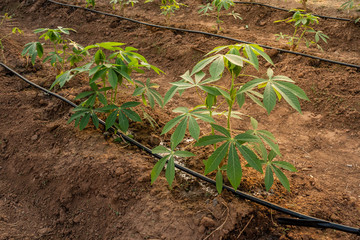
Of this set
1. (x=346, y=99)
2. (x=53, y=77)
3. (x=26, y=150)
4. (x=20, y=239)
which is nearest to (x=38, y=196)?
(x=20, y=239)

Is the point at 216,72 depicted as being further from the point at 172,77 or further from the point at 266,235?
the point at 172,77

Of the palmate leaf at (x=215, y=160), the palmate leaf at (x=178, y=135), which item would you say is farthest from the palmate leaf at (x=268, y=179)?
the palmate leaf at (x=178, y=135)

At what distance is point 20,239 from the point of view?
5.31 feet

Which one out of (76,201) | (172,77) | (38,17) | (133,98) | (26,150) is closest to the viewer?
(76,201)

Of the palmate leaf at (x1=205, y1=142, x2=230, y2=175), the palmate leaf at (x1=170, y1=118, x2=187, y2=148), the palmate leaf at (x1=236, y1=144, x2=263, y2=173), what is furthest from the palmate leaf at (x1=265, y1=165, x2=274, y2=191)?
the palmate leaf at (x1=170, y1=118, x2=187, y2=148)

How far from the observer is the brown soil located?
1.49m

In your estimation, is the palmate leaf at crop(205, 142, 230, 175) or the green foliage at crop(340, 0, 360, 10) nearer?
the palmate leaf at crop(205, 142, 230, 175)

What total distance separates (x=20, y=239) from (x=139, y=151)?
0.90 m

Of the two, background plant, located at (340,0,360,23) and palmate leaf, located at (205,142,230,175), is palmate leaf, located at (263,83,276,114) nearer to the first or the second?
palmate leaf, located at (205,142,230,175)

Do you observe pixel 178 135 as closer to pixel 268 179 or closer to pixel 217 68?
pixel 217 68

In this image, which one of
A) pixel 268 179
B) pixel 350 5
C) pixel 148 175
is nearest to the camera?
pixel 268 179

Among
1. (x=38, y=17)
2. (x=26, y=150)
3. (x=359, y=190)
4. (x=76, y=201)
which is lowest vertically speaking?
(x=359, y=190)

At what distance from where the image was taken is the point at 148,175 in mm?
1701

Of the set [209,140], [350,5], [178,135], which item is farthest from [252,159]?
[350,5]
